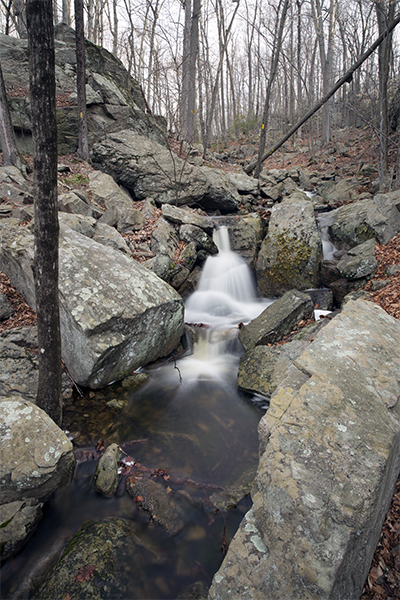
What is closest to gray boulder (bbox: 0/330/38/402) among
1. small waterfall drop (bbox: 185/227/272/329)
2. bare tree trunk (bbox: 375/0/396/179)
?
small waterfall drop (bbox: 185/227/272/329)

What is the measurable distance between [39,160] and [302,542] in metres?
3.63

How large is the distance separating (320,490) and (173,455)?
95.4 inches

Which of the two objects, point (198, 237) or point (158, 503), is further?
point (198, 237)

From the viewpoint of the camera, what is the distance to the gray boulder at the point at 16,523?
107 inches

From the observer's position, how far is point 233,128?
90.4 feet

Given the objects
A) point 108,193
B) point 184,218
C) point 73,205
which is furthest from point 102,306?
point 108,193

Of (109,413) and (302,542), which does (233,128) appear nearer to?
(109,413)

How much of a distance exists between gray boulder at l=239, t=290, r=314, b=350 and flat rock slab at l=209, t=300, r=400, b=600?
2956 millimetres

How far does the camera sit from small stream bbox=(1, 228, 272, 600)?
8.96ft

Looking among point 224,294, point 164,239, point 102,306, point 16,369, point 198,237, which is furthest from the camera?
point 198,237

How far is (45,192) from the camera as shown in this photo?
3014 millimetres

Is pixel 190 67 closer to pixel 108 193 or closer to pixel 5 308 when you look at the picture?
pixel 108 193

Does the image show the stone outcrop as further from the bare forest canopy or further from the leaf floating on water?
the leaf floating on water

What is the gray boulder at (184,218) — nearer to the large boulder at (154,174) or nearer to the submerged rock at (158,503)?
the large boulder at (154,174)
